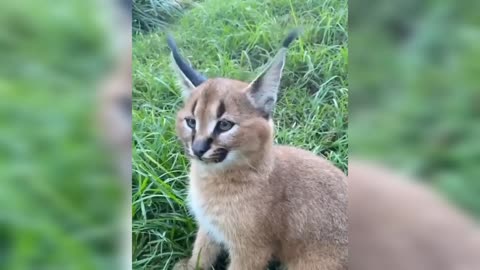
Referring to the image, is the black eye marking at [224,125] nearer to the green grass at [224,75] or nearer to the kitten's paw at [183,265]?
the green grass at [224,75]

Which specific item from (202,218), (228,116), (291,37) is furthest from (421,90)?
(202,218)

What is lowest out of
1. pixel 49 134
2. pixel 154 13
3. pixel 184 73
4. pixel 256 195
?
pixel 256 195

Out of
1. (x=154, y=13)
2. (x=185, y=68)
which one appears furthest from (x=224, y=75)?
(x=154, y=13)

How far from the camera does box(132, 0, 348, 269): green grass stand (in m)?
1.63

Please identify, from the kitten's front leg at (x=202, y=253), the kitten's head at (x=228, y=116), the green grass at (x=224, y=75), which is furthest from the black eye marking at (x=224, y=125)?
the kitten's front leg at (x=202, y=253)

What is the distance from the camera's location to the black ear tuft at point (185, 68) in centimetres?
162

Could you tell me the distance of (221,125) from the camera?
5.16 feet

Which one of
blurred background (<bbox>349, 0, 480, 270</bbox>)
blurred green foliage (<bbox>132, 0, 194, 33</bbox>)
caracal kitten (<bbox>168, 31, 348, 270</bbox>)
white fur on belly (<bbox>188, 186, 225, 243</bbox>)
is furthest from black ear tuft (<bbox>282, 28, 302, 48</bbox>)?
white fur on belly (<bbox>188, 186, 225, 243</bbox>)

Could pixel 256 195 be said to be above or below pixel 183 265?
above

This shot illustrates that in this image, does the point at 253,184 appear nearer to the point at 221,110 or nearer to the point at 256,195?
the point at 256,195

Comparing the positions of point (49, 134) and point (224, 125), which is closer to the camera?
point (49, 134)

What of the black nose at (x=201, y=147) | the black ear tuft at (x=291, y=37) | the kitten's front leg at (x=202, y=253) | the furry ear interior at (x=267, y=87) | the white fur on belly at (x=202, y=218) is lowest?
the kitten's front leg at (x=202, y=253)

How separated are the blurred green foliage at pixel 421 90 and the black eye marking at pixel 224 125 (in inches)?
9.5

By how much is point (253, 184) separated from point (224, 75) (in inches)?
8.7
